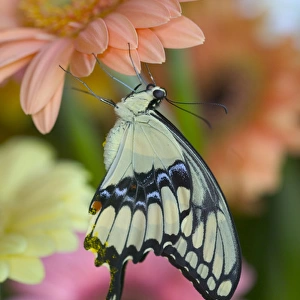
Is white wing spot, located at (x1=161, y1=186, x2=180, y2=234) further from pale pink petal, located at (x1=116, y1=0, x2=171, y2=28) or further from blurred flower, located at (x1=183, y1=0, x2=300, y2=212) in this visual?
blurred flower, located at (x1=183, y1=0, x2=300, y2=212)

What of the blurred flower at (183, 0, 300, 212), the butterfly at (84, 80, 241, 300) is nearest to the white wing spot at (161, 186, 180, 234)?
the butterfly at (84, 80, 241, 300)

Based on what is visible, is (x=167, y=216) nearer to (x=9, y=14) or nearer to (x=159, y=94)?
(x=159, y=94)

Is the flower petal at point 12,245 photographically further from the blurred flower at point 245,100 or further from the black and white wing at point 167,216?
the blurred flower at point 245,100

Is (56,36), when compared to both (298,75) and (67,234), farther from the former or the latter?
(298,75)

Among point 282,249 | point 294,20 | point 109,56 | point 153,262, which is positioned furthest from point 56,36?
point 294,20

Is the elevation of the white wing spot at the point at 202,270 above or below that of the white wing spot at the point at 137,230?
below

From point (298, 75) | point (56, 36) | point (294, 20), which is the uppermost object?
point (294, 20)

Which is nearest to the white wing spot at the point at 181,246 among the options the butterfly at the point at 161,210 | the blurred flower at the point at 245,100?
the butterfly at the point at 161,210
